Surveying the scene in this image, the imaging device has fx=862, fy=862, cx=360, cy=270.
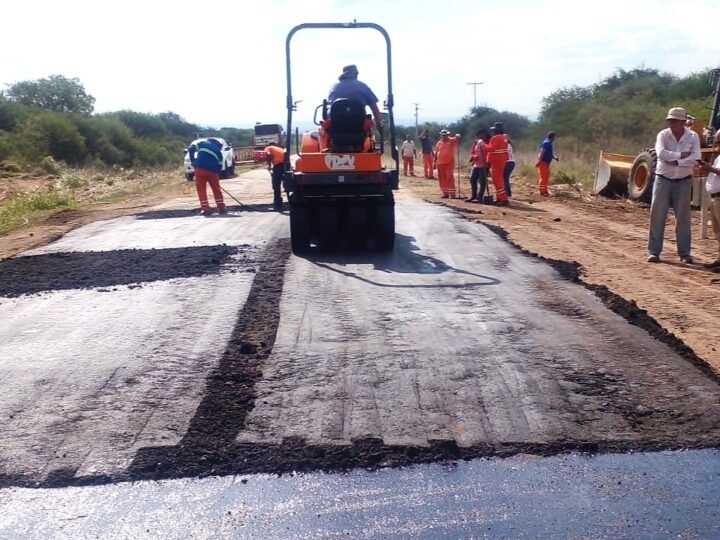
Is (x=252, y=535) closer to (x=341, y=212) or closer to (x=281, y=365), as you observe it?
(x=281, y=365)

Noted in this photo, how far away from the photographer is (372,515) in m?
4.00

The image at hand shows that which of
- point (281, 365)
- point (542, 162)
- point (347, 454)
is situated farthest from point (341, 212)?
point (542, 162)

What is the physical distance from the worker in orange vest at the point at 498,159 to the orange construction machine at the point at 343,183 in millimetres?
7641

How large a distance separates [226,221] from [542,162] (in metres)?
9.97

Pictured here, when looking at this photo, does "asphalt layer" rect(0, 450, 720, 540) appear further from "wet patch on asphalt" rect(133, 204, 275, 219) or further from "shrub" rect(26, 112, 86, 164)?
"shrub" rect(26, 112, 86, 164)

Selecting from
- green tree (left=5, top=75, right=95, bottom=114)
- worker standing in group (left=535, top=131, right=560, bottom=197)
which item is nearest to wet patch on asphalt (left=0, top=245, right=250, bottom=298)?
worker standing in group (left=535, top=131, right=560, bottom=197)

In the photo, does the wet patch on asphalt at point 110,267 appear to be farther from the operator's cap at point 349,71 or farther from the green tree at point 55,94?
the green tree at point 55,94

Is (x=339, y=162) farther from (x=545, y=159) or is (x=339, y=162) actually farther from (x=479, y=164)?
(x=545, y=159)

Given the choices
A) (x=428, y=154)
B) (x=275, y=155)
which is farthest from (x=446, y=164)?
(x=428, y=154)

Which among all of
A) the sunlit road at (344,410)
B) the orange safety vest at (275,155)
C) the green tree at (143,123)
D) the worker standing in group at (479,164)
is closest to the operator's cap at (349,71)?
the sunlit road at (344,410)

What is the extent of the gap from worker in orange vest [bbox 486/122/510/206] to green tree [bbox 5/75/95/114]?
48.1m

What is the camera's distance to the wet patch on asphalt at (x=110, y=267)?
30.7 ft

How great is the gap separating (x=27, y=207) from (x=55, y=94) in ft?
150

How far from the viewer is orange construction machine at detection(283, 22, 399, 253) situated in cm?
1114
